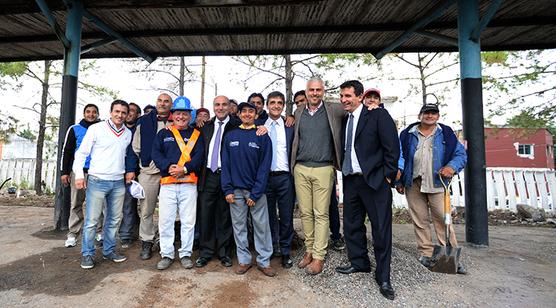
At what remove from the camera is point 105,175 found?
3.63 metres

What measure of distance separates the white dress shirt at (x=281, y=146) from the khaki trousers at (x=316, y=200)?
7.3 inches

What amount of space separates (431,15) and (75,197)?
655cm

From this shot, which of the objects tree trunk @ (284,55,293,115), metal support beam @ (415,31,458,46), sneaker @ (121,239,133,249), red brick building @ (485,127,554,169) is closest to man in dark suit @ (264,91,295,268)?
sneaker @ (121,239,133,249)

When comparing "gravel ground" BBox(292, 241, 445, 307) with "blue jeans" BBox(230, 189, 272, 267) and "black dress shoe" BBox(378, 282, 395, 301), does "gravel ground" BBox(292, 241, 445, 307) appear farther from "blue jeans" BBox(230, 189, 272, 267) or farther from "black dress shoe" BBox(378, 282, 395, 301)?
"blue jeans" BBox(230, 189, 272, 267)

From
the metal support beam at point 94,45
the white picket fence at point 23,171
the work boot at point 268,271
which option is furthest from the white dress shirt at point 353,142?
the white picket fence at point 23,171

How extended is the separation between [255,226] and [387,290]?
157cm

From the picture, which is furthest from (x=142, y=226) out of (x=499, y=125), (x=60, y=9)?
(x=499, y=125)

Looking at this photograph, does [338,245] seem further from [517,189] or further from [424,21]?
[517,189]

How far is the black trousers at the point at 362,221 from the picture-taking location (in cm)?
310

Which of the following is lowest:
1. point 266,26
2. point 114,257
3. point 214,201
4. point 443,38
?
point 114,257

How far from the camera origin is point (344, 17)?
18.4 feet

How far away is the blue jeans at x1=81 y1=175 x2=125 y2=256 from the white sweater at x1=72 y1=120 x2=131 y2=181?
0.32 ft

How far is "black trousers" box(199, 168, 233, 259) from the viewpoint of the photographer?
148 inches

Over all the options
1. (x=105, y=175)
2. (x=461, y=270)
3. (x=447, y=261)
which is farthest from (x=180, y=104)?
(x=461, y=270)
